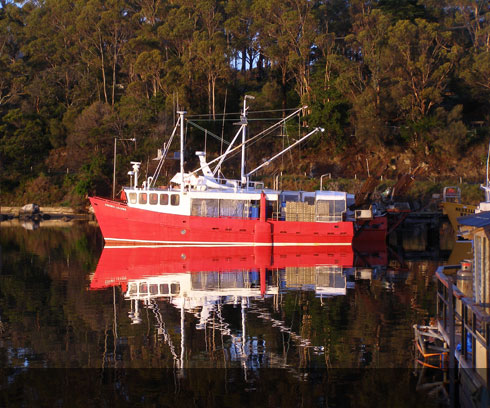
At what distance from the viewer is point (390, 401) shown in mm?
11750

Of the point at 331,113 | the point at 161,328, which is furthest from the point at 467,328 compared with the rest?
the point at 331,113

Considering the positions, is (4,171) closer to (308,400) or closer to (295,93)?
(295,93)

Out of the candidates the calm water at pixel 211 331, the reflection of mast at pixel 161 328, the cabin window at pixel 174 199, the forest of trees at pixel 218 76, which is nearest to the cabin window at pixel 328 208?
the calm water at pixel 211 331

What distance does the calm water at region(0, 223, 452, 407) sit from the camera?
39.8 feet

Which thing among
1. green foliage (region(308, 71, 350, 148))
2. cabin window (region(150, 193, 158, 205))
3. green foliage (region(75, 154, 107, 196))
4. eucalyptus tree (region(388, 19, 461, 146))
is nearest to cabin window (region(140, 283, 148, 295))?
cabin window (region(150, 193, 158, 205))

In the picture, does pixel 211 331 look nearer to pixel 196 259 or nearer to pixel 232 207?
pixel 196 259

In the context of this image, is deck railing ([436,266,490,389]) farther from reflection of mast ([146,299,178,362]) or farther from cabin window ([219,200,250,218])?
cabin window ([219,200,250,218])

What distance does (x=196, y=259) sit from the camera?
29.8 meters

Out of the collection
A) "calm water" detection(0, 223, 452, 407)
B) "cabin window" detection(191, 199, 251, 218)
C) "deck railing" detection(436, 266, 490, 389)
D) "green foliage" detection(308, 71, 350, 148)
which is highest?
"green foliage" detection(308, 71, 350, 148)

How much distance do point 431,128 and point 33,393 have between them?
4647 centimetres

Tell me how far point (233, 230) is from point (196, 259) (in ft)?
15.1

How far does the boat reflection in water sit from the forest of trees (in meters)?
24.7

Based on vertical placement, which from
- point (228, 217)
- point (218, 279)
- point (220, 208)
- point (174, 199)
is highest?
point (174, 199)

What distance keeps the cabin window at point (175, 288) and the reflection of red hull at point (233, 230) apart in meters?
10.9
